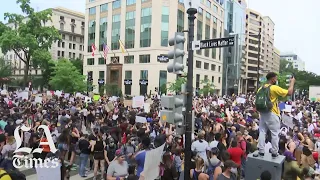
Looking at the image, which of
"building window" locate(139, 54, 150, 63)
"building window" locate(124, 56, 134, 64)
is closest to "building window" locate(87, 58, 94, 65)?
"building window" locate(124, 56, 134, 64)

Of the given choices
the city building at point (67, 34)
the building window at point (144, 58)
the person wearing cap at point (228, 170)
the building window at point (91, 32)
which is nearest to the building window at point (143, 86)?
the building window at point (144, 58)

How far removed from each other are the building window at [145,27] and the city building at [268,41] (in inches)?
3158

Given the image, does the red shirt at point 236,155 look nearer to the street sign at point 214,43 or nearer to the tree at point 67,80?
the street sign at point 214,43

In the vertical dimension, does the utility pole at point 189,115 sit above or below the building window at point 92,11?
below

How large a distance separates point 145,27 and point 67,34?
4283cm

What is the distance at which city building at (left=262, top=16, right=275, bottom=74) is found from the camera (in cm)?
12544

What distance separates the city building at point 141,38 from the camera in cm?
5459

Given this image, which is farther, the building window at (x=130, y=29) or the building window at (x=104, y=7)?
the building window at (x=104, y=7)

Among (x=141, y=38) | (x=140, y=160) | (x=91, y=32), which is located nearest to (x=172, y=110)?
(x=140, y=160)

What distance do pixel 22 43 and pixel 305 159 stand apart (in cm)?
3914

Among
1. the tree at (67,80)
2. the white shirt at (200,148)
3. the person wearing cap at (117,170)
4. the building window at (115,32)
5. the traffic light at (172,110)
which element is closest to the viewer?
the traffic light at (172,110)

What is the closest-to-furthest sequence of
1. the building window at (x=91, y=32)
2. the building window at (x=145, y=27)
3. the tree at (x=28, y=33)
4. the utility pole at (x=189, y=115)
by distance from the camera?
1. the utility pole at (x=189, y=115)
2. the tree at (x=28, y=33)
3. the building window at (x=145, y=27)
4. the building window at (x=91, y=32)

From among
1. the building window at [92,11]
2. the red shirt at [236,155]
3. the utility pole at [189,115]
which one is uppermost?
the building window at [92,11]

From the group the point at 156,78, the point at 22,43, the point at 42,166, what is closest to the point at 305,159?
the point at 42,166
